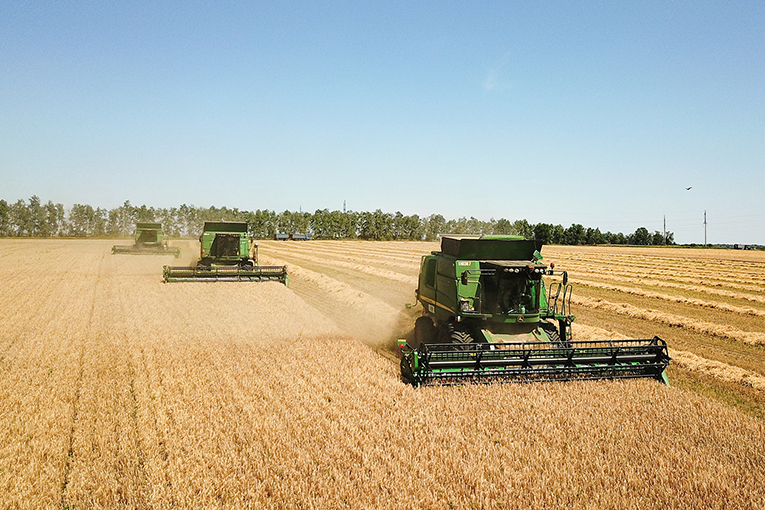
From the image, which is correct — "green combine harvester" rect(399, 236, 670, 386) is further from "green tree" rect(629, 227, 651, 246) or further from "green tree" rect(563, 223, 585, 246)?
"green tree" rect(629, 227, 651, 246)

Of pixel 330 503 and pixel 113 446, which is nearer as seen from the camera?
pixel 330 503

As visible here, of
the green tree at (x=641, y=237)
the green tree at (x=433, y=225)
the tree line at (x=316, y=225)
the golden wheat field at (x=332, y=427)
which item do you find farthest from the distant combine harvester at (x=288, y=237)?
the golden wheat field at (x=332, y=427)

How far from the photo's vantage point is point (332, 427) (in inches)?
256

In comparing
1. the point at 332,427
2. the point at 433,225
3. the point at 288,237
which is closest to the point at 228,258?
the point at 332,427

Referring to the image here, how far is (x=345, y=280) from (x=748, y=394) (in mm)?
19344

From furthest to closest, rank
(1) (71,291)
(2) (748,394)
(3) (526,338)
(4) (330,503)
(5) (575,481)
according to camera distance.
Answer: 1. (1) (71,291)
2. (3) (526,338)
3. (2) (748,394)
4. (5) (575,481)
5. (4) (330,503)

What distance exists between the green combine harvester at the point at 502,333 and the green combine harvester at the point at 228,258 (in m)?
13.7

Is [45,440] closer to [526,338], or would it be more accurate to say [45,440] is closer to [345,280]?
[526,338]

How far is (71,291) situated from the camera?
19469 mm

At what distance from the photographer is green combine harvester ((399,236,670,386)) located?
8.42 metres

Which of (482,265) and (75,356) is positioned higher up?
(482,265)

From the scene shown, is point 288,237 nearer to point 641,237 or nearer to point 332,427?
point 641,237

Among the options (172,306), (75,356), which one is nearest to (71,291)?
(172,306)

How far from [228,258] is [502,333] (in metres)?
17.4
